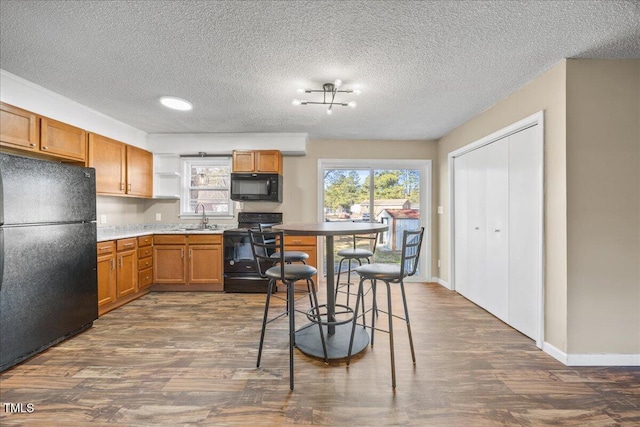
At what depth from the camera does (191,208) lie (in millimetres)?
4535

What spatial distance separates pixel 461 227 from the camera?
12.4 ft

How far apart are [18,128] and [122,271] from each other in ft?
5.76

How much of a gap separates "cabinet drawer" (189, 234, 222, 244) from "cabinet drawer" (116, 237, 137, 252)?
680 millimetres

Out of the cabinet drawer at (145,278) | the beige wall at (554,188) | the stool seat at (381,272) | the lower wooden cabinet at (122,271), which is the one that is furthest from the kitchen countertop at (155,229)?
the beige wall at (554,188)

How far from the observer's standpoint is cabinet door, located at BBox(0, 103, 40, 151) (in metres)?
2.26

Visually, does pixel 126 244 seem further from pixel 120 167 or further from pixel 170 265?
pixel 120 167

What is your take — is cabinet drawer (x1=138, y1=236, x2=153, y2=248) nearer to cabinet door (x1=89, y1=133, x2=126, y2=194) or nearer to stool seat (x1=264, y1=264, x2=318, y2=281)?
cabinet door (x1=89, y1=133, x2=126, y2=194)

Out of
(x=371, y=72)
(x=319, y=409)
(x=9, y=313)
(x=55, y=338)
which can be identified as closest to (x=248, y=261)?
(x=55, y=338)

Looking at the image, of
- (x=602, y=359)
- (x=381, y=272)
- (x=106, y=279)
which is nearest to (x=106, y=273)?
(x=106, y=279)

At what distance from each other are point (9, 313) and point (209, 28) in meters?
2.47

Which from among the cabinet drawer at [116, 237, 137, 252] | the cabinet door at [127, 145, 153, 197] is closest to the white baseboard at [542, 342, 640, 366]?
the cabinet drawer at [116, 237, 137, 252]

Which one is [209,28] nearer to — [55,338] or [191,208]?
[55,338]

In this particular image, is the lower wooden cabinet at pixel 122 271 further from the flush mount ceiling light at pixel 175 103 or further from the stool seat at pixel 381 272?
the stool seat at pixel 381 272

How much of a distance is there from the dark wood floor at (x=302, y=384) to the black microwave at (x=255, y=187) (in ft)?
6.59
